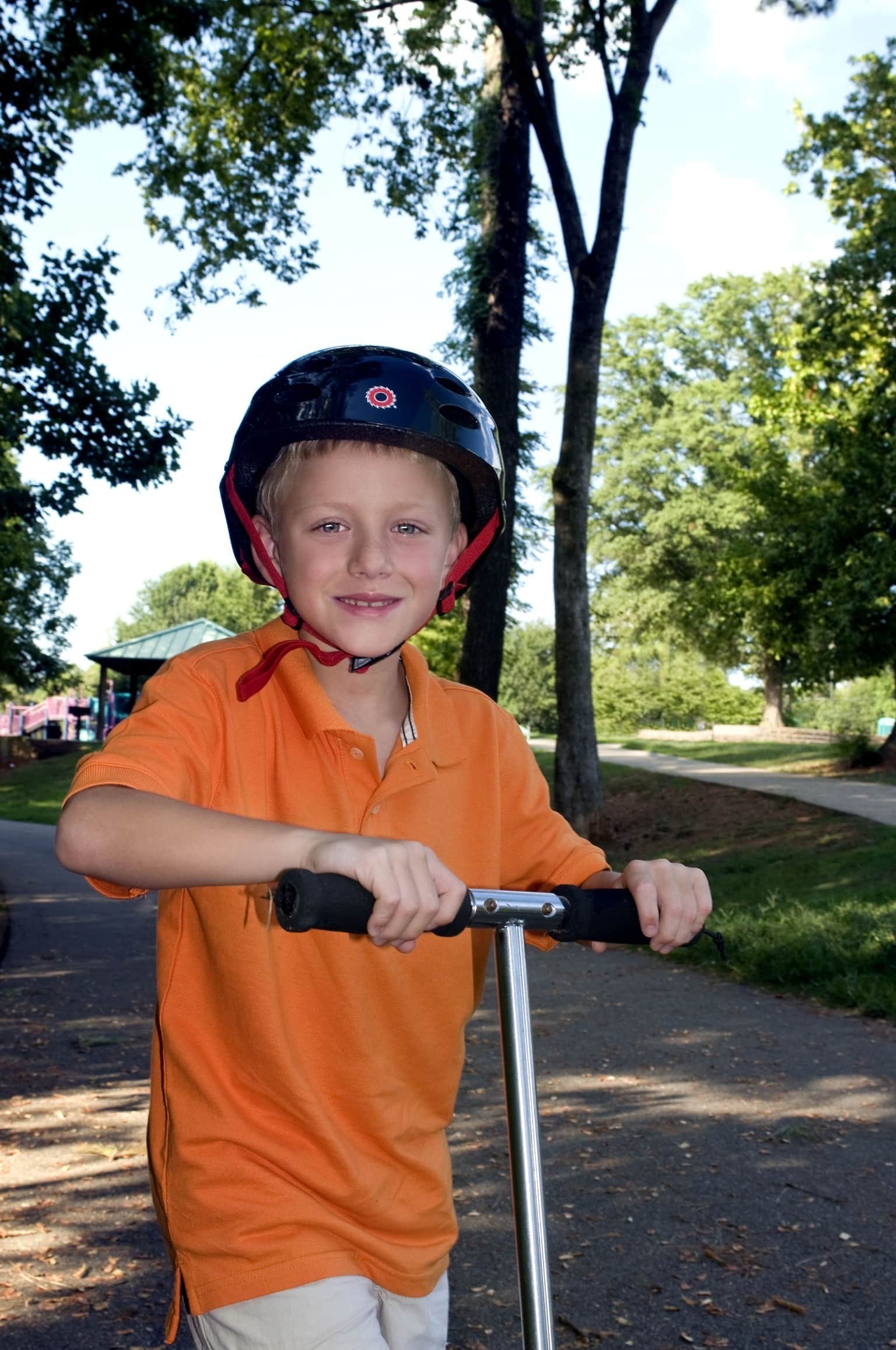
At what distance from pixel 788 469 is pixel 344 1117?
25827 mm

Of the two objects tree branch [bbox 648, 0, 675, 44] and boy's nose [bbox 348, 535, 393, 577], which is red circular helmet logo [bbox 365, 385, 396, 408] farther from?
tree branch [bbox 648, 0, 675, 44]

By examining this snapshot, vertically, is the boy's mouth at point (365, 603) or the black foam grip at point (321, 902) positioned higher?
the boy's mouth at point (365, 603)

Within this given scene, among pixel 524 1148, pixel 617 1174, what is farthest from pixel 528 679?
pixel 524 1148

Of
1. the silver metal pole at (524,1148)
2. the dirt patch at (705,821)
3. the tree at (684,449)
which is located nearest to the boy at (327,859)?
the silver metal pole at (524,1148)

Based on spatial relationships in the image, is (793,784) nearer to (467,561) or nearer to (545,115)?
(545,115)

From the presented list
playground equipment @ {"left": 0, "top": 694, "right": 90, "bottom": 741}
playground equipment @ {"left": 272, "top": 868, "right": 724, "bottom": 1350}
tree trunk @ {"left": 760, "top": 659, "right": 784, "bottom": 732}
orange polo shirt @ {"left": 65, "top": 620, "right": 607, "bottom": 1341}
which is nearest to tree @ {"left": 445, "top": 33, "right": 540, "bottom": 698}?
orange polo shirt @ {"left": 65, "top": 620, "right": 607, "bottom": 1341}

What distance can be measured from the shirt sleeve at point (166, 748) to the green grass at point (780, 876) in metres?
7.09

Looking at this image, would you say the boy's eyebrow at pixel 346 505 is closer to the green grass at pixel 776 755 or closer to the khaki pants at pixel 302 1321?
the khaki pants at pixel 302 1321

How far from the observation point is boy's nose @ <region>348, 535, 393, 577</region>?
2551 mm

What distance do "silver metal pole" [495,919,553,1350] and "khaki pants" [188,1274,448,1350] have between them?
1.49 feet

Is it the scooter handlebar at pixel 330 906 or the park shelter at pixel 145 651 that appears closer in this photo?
the scooter handlebar at pixel 330 906

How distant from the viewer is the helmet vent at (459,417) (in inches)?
109

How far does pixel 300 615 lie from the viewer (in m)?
2.60

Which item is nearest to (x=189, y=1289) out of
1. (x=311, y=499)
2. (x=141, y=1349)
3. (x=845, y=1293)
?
(x=311, y=499)
